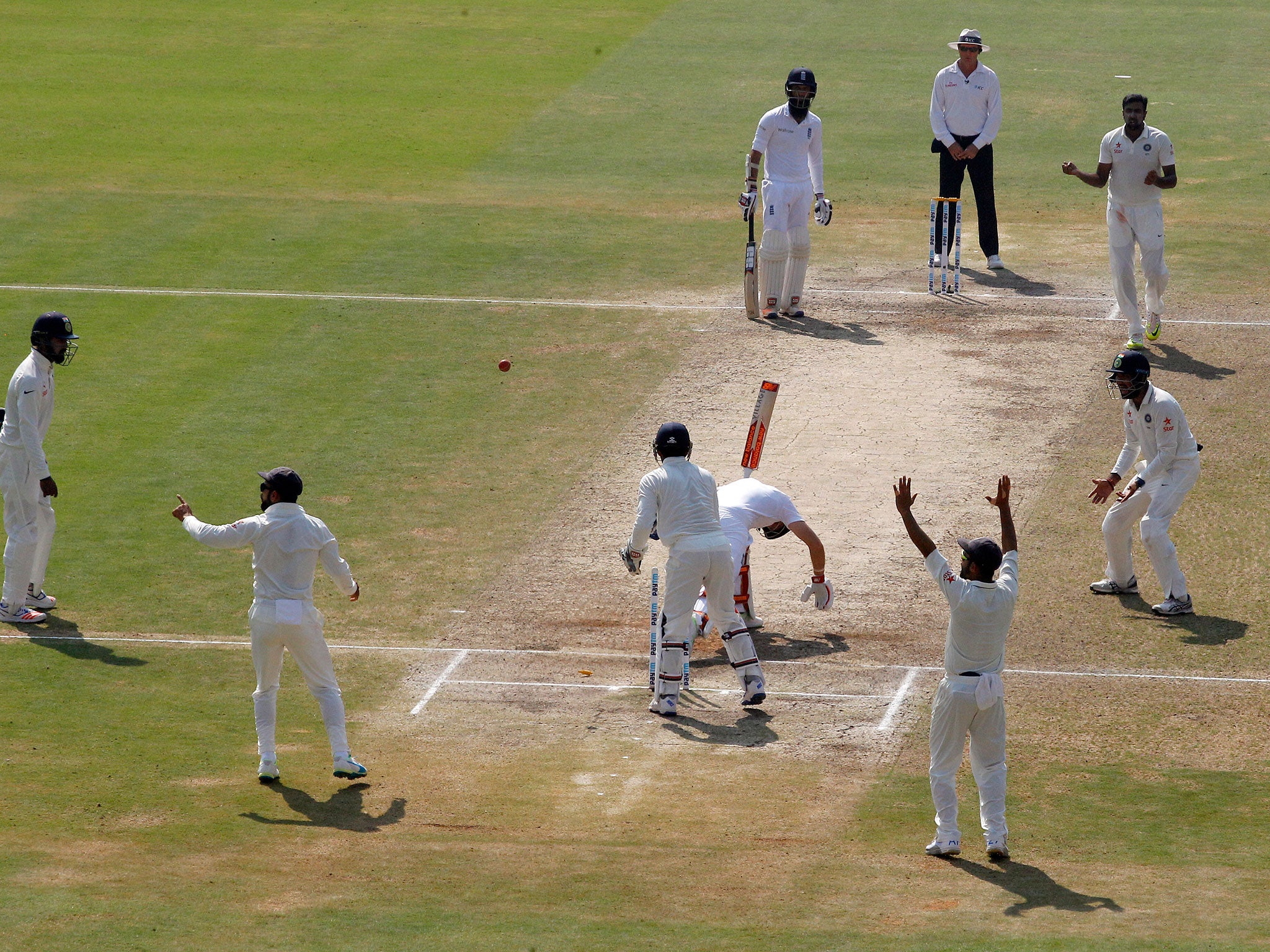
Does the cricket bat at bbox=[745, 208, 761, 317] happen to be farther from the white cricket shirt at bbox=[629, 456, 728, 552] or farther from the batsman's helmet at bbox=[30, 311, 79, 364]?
the batsman's helmet at bbox=[30, 311, 79, 364]

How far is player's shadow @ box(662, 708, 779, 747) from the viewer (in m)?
12.1

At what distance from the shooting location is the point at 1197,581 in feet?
48.6

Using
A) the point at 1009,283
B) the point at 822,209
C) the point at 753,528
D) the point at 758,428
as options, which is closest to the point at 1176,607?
the point at 753,528

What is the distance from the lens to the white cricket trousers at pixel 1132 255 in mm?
18969

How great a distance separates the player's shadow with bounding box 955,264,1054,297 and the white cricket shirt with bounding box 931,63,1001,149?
5.51 feet

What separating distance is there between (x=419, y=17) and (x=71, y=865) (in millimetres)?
28104

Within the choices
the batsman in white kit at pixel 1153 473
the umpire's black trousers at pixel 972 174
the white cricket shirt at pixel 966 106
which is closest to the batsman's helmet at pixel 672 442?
the batsman in white kit at pixel 1153 473

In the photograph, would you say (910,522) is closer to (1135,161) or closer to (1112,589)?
(1112,589)

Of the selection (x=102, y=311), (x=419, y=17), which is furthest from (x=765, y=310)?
(x=419, y=17)

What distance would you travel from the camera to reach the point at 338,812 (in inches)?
435

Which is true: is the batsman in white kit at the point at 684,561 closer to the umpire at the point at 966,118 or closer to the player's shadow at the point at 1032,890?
the player's shadow at the point at 1032,890

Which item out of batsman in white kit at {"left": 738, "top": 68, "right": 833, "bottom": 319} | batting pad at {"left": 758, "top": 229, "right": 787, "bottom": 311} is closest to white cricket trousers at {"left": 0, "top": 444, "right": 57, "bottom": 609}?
batsman in white kit at {"left": 738, "top": 68, "right": 833, "bottom": 319}

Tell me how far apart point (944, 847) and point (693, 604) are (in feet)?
9.56

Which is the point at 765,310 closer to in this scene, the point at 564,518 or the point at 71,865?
the point at 564,518
